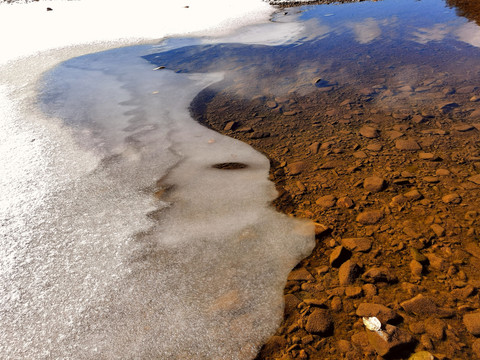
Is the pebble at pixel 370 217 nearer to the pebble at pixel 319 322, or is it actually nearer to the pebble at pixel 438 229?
the pebble at pixel 438 229

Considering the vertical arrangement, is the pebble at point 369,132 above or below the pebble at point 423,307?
above

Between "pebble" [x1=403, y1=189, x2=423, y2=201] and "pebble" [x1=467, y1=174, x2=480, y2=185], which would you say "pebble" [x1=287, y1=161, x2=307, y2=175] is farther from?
"pebble" [x1=467, y1=174, x2=480, y2=185]

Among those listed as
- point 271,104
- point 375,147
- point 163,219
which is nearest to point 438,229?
point 375,147

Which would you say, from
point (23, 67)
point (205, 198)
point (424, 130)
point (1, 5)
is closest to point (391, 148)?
point (424, 130)

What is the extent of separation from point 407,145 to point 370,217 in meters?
0.87

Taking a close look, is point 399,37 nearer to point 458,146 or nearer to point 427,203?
point 458,146

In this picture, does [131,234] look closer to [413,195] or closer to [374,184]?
[374,184]

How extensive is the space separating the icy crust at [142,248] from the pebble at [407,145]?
98 centimetres

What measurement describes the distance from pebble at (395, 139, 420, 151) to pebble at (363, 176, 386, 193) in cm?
46

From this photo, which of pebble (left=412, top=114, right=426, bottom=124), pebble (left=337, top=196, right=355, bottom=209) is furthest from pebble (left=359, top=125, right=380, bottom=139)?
pebble (left=337, top=196, right=355, bottom=209)

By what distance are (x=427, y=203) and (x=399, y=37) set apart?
12.3 ft

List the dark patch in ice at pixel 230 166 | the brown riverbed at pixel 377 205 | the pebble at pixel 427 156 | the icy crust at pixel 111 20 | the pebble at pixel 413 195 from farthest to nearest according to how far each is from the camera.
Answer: the icy crust at pixel 111 20 → the dark patch in ice at pixel 230 166 → the pebble at pixel 427 156 → the pebble at pixel 413 195 → the brown riverbed at pixel 377 205

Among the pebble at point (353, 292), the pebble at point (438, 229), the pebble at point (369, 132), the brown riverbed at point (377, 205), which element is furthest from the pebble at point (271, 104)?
the pebble at point (353, 292)

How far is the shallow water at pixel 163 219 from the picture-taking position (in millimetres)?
1281
